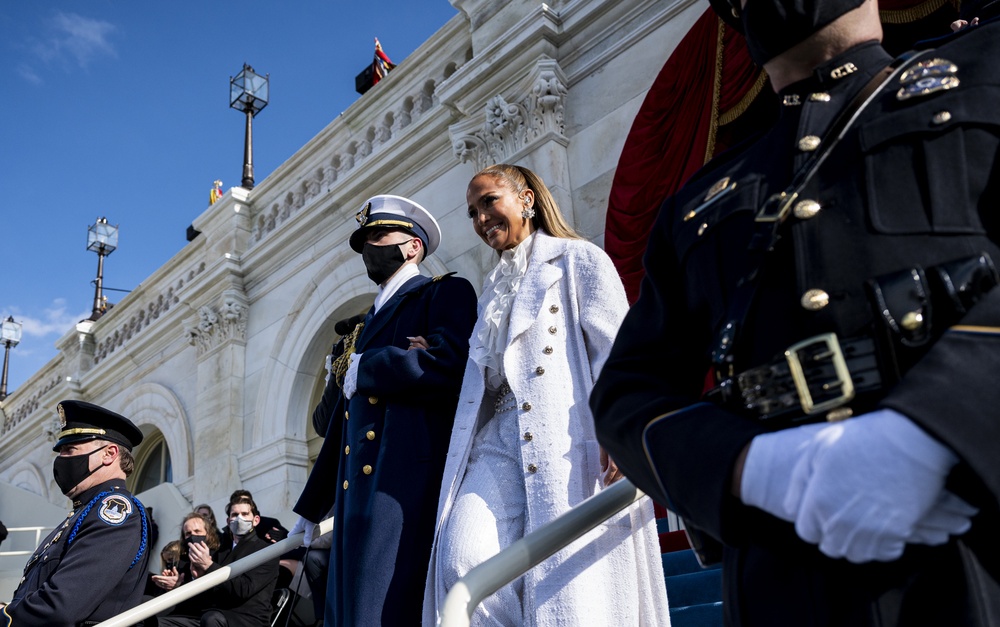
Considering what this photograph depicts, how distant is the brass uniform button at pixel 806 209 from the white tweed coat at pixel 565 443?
1.51 meters

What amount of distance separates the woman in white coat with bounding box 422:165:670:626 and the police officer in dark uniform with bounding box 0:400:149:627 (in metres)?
1.95

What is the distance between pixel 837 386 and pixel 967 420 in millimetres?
156

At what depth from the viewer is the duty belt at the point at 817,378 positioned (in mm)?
1137

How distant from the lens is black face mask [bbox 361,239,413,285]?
3.82 m

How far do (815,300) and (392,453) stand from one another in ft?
6.90

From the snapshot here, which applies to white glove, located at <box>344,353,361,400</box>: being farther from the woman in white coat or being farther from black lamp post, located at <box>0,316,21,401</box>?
black lamp post, located at <box>0,316,21,401</box>

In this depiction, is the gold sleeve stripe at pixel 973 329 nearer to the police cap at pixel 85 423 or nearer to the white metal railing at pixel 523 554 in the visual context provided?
the white metal railing at pixel 523 554

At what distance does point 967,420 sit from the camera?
3.34ft

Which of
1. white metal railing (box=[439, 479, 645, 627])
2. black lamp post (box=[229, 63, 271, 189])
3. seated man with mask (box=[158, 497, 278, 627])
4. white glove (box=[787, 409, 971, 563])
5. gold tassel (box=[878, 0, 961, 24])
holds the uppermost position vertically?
black lamp post (box=[229, 63, 271, 189])

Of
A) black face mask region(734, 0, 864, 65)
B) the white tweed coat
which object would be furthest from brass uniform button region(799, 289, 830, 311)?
the white tweed coat

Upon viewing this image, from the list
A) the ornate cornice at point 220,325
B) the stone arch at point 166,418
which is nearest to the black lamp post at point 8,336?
the stone arch at point 166,418

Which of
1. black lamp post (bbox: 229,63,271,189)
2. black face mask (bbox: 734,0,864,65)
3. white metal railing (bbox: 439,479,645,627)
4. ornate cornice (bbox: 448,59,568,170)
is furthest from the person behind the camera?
black lamp post (bbox: 229,63,271,189)

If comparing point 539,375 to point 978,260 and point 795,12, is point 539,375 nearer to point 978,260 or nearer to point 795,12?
point 795,12

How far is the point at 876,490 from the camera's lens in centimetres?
102
